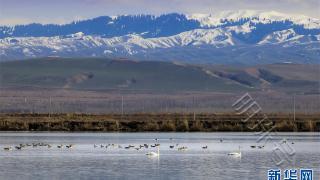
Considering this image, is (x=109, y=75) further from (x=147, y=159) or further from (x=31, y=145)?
(x=147, y=159)

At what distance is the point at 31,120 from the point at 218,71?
100082mm

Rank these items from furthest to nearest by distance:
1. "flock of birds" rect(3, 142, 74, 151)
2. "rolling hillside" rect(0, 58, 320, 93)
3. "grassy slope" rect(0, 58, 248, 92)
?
"grassy slope" rect(0, 58, 248, 92) < "rolling hillside" rect(0, 58, 320, 93) < "flock of birds" rect(3, 142, 74, 151)

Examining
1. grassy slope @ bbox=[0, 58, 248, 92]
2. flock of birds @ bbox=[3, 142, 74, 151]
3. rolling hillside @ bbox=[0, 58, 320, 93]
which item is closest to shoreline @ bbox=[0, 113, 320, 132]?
flock of birds @ bbox=[3, 142, 74, 151]

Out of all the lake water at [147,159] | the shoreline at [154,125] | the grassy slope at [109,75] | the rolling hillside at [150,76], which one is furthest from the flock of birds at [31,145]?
the grassy slope at [109,75]

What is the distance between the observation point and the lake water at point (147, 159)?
32031 millimetres

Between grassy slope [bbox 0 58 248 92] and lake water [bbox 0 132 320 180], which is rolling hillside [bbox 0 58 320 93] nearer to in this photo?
grassy slope [bbox 0 58 248 92]

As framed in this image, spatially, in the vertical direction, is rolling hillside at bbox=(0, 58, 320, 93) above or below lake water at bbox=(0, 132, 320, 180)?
above

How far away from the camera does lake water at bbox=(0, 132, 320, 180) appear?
32.0 m

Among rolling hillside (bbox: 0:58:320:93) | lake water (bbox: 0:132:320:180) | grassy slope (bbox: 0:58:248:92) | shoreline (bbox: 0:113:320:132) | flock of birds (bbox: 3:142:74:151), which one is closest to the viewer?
lake water (bbox: 0:132:320:180)

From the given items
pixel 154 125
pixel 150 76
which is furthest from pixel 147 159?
pixel 150 76

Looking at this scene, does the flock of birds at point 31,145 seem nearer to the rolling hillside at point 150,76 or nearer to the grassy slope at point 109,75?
the rolling hillside at point 150,76

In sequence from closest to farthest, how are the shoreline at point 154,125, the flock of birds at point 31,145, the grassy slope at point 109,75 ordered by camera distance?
the flock of birds at point 31,145, the shoreline at point 154,125, the grassy slope at point 109,75

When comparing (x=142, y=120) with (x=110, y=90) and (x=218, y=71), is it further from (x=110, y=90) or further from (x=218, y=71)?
(x=218, y=71)

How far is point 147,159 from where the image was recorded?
38.1 meters
